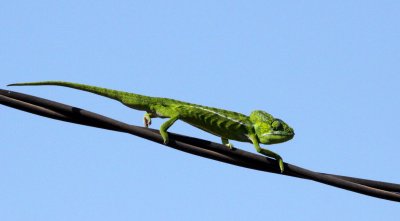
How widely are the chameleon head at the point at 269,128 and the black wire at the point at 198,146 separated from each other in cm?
217

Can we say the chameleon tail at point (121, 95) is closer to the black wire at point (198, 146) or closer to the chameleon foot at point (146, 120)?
the chameleon foot at point (146, 120)

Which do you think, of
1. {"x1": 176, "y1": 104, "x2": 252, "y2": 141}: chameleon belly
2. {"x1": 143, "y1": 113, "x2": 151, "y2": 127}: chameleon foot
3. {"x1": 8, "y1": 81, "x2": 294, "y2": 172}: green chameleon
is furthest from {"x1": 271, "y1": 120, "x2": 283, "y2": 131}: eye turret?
{"x1": 143, "y1": 113, "x2": 151, "y2": 127}: chameleon foot

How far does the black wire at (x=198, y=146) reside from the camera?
661 centimetres

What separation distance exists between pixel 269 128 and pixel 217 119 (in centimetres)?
67

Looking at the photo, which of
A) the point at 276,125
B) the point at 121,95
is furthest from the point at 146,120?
the point at 276,125

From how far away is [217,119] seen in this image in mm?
9570

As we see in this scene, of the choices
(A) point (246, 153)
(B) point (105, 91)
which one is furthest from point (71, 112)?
(B) point (105, 91)

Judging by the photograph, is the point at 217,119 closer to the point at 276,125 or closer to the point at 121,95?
the point at 276,125

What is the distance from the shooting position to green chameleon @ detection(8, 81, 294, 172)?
9242mm

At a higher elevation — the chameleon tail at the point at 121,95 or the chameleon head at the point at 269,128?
the chameleon tail at the point at 121,95

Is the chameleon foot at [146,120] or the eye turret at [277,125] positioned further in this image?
the eye turret at [277,125]

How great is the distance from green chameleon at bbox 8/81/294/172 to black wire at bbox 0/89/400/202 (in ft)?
5.12

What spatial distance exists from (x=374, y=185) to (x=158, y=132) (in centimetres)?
207

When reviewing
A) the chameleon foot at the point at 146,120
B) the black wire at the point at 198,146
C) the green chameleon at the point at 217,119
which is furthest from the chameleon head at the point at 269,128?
the black wire at the point at 198,146
